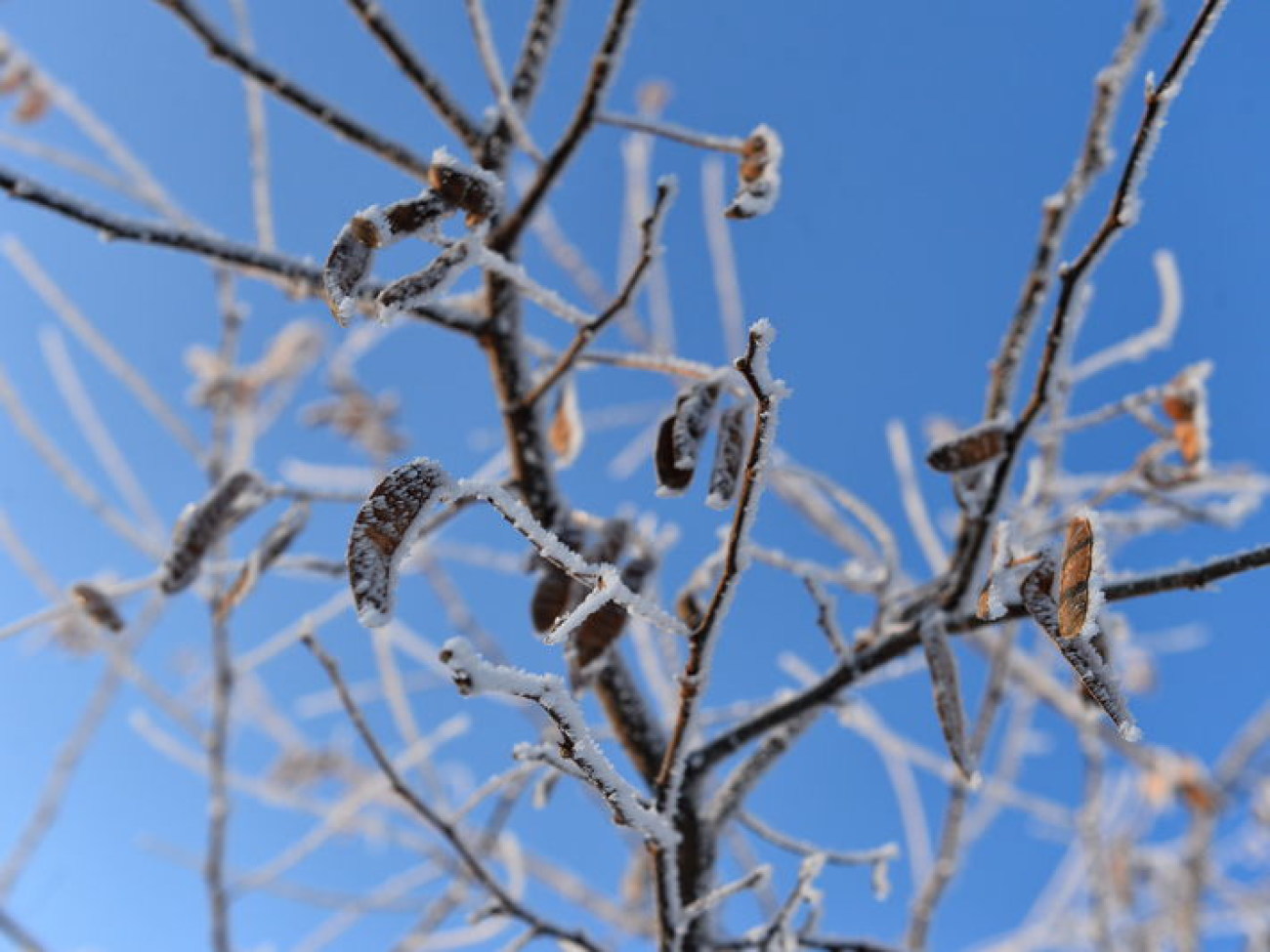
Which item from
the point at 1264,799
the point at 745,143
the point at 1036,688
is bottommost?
the point at 745,143

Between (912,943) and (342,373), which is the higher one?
(342,373)

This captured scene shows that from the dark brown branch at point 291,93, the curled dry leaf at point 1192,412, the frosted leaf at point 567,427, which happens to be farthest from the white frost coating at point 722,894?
the dark brown branch at point 291,93

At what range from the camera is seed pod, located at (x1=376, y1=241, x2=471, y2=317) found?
0.64 m

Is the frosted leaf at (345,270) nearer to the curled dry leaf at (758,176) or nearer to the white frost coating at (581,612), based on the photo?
the white frost coating at (581,612)

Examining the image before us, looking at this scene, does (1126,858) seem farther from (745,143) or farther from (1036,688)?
(745,143)

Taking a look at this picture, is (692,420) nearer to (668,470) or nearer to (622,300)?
(668,470)

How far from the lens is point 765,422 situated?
2.01 ft

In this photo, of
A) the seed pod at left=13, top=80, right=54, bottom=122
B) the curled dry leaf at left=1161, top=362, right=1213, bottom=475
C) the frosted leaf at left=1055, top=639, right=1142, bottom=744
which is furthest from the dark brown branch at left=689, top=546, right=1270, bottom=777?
the seed pod at left=13, top=80, right=54, bottom=122

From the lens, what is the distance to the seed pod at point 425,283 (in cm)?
64

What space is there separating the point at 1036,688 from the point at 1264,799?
1.54 meters

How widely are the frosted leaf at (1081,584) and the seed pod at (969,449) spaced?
29cm

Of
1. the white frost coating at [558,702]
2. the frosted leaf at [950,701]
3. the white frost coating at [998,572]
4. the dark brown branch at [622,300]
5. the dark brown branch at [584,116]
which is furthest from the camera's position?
the dark brown branch at [584,116]

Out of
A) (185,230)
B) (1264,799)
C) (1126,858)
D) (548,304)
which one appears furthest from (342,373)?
(1264,799)

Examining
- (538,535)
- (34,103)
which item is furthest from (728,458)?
(34,103)
